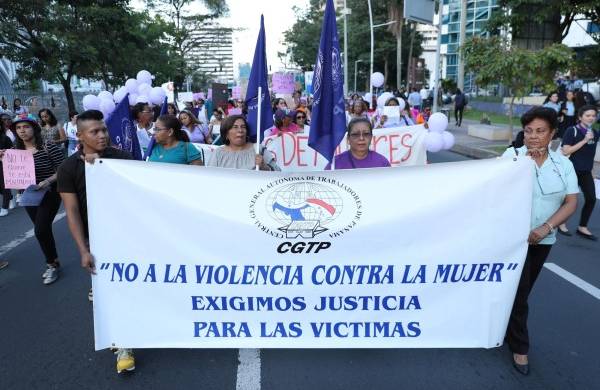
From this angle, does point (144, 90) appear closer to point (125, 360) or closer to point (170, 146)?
point (170, 146)

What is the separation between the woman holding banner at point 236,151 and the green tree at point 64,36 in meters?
12.3

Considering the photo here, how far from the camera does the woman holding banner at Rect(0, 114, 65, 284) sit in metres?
4.55

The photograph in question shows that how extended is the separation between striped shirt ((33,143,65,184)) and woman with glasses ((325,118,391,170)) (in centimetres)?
286

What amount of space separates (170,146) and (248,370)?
2062 mm

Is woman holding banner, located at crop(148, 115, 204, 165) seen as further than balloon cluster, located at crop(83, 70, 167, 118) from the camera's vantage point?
No

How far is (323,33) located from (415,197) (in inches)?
56.1

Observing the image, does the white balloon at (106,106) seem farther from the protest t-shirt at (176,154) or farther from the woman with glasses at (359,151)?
the woman with glasses at (359,151)

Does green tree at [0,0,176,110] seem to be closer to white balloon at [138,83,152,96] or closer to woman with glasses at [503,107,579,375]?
white balloon at [138,83,152,96]

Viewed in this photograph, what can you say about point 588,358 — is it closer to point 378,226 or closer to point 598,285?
point 598,285

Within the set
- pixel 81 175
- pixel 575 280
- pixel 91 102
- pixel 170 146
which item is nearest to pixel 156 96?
pixel 91 102

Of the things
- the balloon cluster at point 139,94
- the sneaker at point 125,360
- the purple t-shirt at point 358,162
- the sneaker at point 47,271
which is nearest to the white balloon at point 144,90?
the balloon cluster at point 139,94

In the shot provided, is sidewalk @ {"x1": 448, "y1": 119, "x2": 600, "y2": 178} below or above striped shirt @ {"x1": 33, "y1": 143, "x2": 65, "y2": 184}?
below

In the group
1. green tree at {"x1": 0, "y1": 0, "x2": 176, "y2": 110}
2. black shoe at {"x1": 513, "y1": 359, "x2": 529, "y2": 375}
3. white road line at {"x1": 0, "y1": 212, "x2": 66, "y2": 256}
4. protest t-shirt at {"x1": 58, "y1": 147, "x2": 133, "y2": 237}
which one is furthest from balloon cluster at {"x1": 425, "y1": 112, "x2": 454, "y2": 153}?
green tree at {"x1": 0, "y1": 0, "x2": 176, "y2": 110}

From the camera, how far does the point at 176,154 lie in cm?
411
